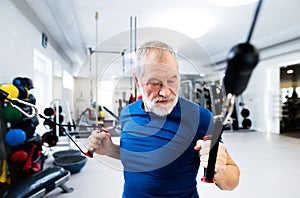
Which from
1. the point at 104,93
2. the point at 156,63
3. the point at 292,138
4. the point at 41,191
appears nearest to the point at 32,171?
the point at 41,191

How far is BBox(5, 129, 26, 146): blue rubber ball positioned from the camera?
207cm

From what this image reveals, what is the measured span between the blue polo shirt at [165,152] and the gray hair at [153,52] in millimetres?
175

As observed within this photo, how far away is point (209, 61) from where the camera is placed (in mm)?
601

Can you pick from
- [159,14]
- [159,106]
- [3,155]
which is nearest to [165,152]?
[159,106]

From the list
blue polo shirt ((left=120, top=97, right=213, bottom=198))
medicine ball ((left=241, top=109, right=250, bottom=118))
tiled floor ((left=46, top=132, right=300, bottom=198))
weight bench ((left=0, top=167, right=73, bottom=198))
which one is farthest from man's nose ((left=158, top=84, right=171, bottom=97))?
medicine ball ((left=241, top=109, right=250, bottom=118))

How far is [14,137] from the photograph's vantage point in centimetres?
207

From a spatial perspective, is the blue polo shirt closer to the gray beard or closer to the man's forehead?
the gray beard

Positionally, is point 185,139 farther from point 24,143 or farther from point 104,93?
point 24,143

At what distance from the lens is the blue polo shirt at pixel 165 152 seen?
69 cm

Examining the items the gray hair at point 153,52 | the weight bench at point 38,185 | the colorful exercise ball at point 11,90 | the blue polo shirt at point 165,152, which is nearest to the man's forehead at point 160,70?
the gray hair at point 153,52

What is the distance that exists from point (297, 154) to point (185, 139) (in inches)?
159

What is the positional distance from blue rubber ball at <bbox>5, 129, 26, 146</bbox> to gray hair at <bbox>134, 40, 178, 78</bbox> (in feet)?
6.54

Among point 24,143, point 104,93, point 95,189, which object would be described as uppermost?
point 104,93

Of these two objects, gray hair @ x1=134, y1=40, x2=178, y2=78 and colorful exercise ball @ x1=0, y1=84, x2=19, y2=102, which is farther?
colorful exercise ball @ x1=0, y1=84, x2=19, y2=102
